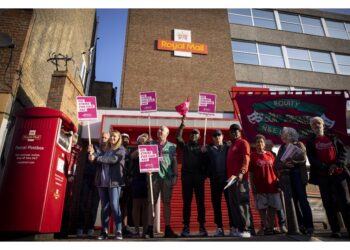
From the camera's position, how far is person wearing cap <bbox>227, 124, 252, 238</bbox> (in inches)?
→ 167

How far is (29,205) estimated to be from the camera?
415 cm

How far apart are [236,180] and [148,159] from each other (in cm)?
154

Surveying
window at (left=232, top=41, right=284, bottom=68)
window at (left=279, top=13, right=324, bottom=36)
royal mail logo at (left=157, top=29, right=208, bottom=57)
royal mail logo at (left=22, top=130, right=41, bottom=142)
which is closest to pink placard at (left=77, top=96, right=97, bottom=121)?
royal mail logo at (left=22, top=130, right=41, bottom=142)

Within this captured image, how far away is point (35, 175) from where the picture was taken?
4289 mm

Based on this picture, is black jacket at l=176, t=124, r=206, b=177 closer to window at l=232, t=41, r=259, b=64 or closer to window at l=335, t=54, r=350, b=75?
window at l=232, t=41, r=259, b=64

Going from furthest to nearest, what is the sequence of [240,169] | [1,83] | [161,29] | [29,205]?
[161,29] → [1,83] → [240,169] → [29,205]

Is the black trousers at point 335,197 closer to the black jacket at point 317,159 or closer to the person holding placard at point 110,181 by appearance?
the black jacket at point 317,159

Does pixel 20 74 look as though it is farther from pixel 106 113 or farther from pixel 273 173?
pixel 273 173

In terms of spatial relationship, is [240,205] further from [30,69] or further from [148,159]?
[30,69]

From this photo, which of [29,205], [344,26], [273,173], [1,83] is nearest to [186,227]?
[273,173]

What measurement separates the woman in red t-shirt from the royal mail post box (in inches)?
140

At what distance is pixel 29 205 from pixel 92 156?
4.06 ft

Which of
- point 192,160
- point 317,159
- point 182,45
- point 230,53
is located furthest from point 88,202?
point 230,53

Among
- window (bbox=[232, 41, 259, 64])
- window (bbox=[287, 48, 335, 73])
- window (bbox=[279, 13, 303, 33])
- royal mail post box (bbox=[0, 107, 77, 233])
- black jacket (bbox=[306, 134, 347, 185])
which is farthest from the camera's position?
window (bbox=[279, 13, 303, 33])
